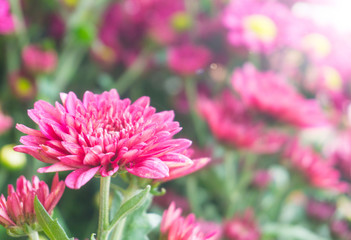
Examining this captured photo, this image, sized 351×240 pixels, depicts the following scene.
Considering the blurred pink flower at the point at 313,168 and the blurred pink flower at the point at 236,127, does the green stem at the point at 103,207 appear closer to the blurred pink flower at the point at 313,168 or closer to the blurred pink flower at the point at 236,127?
the blurred pink flower at the point at 236,127

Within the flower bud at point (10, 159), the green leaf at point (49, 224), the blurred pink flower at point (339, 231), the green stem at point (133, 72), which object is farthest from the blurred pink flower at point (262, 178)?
the green leaf at point (49, 224)

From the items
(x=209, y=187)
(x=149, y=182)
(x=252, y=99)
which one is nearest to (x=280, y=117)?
→ (x=252, y=99)

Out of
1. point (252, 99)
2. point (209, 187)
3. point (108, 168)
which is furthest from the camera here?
point (209, 187)

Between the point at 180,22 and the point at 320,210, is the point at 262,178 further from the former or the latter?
the point at 180,22

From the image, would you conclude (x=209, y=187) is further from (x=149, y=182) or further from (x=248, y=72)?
(x=149, y=182)

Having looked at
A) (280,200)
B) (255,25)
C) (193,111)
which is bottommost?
(280,200)

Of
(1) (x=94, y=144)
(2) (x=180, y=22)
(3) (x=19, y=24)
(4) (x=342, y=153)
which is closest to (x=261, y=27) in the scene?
(2) (x=180, y=22)
